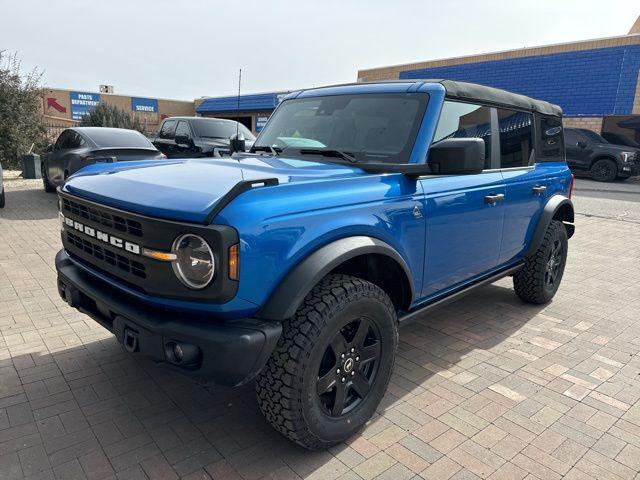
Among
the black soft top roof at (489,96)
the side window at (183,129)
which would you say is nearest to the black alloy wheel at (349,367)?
the black soft top roof at (489,96)

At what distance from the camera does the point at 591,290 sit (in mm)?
5531

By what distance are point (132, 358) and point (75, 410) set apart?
70 centimetres

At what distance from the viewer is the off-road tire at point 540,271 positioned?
4559 millimetres

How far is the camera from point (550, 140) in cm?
478

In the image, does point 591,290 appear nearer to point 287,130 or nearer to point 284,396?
point 287,130

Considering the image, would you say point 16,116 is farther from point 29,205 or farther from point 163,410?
point 163,410

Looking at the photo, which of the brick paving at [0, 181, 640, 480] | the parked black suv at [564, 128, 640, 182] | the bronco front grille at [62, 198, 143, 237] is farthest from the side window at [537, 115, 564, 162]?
the parked black suv at [564, 128, 640, 182]

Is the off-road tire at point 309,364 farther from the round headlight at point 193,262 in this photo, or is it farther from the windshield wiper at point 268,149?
the windshield wiper at point 268,149

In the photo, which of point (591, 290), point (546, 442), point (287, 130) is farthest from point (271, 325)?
point (591, 290)

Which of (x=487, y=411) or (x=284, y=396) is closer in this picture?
(x=284, y=396)

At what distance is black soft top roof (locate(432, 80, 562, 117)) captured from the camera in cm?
334

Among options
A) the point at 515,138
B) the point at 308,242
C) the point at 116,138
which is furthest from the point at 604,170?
the point at 308,242

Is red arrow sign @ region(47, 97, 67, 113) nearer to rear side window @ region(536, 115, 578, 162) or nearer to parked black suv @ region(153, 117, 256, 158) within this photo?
parked black suv @ region(153, 117, 256, 158)

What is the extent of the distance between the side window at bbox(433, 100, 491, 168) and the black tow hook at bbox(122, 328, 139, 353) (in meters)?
2.16
